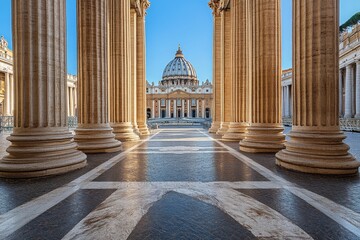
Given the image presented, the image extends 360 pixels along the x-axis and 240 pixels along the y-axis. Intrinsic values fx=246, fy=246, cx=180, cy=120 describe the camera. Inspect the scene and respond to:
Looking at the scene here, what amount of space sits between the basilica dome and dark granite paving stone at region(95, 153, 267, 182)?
161 meters

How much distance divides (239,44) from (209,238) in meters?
14.9

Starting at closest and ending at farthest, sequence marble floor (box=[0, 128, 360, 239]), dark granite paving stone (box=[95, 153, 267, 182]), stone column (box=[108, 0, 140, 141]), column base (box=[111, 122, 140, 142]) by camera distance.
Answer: marble floor (box=[0, 128, 360, 239]) → dark granite paving stone (box=[95, 153, 267, 182]) → stone column (box=[108, 0, 140, 141]) → column base (box=[111, 122, 140, 142])

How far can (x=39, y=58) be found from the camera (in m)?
7.23

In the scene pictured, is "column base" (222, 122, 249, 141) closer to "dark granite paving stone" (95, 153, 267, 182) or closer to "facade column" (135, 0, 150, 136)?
"dark granite paving stone" (95, 153, 267, 182)

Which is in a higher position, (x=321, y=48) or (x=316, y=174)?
(x=321, y=48)

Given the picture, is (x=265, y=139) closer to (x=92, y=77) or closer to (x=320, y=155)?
(x=320, y=155)

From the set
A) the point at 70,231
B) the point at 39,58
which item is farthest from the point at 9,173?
the point at 70,231

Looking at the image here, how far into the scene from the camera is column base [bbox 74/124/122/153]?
36.1 feet

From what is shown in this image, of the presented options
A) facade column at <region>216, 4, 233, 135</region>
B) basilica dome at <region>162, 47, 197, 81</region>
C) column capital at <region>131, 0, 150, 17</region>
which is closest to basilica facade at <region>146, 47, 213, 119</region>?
basilica dome at <region>162, 47, 197, 81</region>

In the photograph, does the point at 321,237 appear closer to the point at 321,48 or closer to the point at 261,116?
the point at 321,48

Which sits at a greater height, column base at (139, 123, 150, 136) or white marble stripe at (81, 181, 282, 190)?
column base at (139, 123, 150, 136)

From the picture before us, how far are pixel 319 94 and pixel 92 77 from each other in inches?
352

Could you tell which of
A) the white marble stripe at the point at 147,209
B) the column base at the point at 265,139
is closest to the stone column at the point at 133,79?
the column base at the point at 265,139

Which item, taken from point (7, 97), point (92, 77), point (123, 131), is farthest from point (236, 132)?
point (7, 97)
